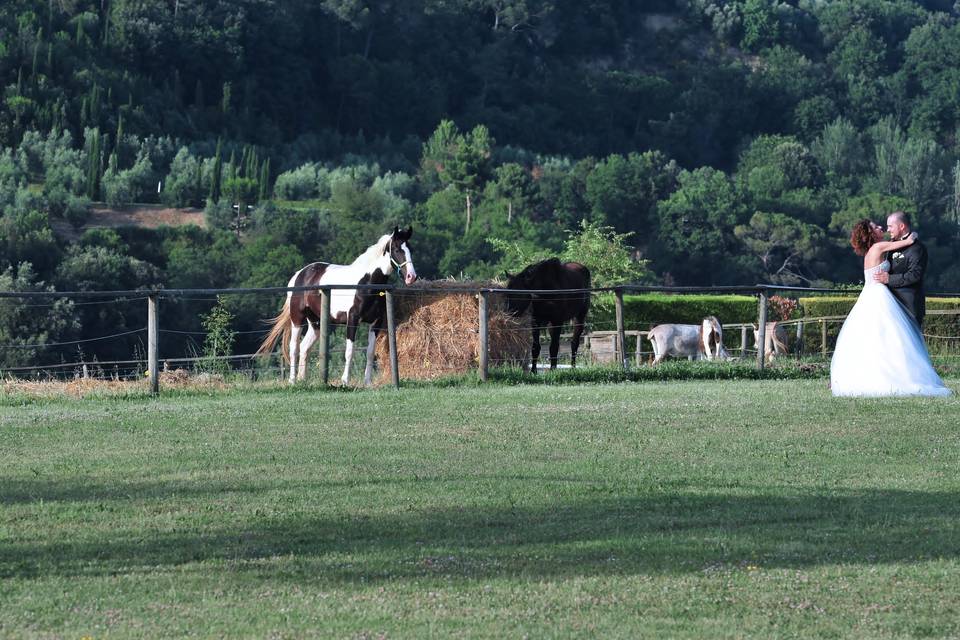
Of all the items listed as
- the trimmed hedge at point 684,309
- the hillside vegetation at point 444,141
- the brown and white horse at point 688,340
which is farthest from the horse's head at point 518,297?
the hillside vegetation at point 444,141

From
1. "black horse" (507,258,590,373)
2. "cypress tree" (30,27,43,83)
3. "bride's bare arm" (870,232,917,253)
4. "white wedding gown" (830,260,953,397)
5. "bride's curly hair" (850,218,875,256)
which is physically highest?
"cypress tree" (30,27,43,83)

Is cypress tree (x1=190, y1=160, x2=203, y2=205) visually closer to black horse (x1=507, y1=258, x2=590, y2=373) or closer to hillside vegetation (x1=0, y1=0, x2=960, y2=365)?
hillside vegetation (x1=0, y1=0, x2=960, y2=365)

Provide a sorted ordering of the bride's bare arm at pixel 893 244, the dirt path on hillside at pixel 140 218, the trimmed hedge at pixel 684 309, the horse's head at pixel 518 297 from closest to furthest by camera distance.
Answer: the bride's bare arm at pixel 893 244 < the horse's head at pixel 518 297 < the trimmed hedge at pixel 684 309 < the dirt path on hillside at pixel 140 218

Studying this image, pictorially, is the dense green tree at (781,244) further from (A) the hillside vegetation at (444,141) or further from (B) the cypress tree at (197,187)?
(B) the cypress tree at (197,187)

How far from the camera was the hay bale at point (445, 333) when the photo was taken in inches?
814

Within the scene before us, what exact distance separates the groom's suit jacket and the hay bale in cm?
587

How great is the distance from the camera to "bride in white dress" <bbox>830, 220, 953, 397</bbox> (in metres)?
15.7

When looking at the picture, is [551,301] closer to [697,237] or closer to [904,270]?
[904,270]

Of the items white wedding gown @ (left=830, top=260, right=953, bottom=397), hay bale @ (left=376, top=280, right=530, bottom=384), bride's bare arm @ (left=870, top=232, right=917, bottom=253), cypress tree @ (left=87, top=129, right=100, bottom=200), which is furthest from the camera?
cypress tree @ (left=87, top=129, right=100, bottom=200)

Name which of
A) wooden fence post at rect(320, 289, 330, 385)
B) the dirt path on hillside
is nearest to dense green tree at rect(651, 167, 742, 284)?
the dirt path on hillside

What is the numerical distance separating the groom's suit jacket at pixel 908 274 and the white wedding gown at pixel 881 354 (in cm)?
12

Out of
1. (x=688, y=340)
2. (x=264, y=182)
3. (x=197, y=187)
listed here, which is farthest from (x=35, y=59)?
(x=688, y=340)

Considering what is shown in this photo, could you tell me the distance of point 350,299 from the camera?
20.0 metres

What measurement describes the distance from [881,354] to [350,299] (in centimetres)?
696
